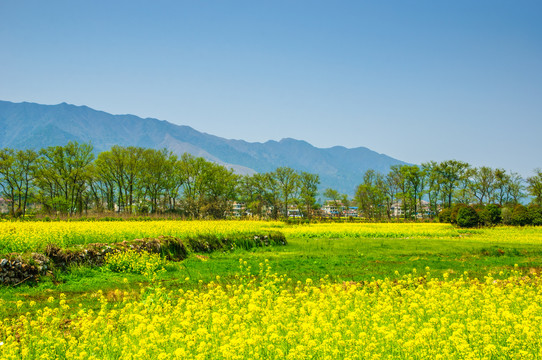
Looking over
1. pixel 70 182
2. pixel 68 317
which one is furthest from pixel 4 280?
pixel 70 182

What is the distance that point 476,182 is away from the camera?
83.9 meters

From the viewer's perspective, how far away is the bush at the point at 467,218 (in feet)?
149

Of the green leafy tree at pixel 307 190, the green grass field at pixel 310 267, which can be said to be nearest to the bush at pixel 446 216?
the green leafy tree at pixel 307 190

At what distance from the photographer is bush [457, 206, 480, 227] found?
149 feet

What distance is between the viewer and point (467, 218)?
148 ft

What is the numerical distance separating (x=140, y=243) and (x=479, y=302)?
13917 millimetres

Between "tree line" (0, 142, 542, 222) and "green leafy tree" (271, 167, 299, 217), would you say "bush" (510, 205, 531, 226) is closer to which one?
"tree line" (0, 142, 542, 222)

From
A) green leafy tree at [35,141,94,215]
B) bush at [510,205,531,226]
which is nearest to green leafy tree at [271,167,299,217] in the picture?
green leafy tree at [35,141,94,215]

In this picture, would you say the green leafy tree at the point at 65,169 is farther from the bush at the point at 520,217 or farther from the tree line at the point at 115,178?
the bush at the point at 520,217

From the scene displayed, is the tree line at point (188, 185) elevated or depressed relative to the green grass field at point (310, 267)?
elevated

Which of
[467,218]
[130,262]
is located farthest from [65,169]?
[467,218]

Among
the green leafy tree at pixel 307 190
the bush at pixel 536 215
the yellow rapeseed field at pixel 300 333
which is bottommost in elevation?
the yellow rapeseed field at pixel 300 333

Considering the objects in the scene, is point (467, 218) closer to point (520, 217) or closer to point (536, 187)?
point (520, 217)

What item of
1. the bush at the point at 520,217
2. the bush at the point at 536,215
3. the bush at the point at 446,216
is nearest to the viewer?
the bush at the point at 536,215
